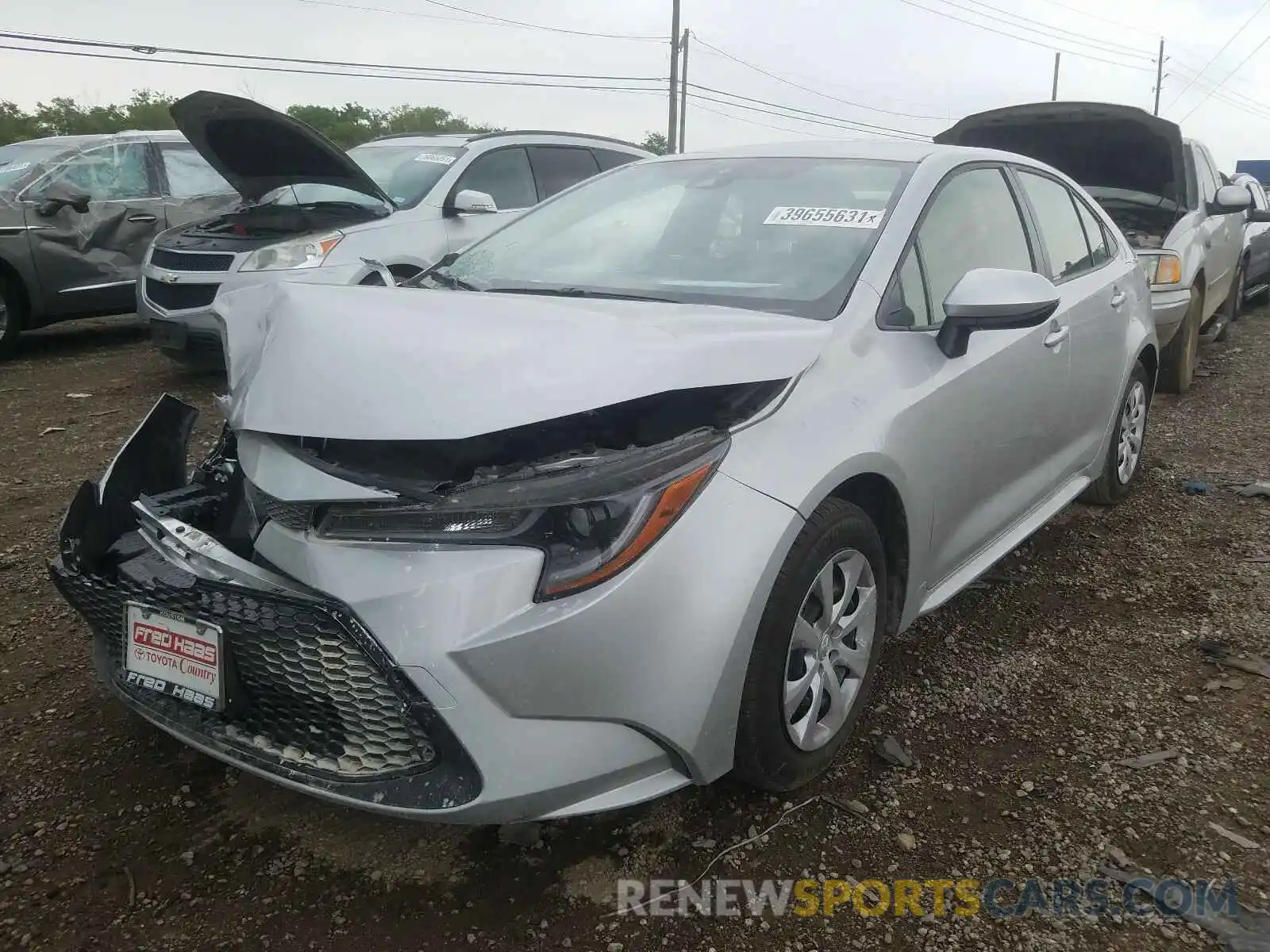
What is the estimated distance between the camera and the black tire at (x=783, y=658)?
6.48 ft

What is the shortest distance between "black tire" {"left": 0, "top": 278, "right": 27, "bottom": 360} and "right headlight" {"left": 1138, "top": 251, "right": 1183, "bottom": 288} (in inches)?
316

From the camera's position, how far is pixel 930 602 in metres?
2.70

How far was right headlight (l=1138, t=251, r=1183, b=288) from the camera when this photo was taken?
586cm

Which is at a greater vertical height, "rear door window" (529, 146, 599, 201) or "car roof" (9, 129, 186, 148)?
"car roof" (9, 129, 186, 148)

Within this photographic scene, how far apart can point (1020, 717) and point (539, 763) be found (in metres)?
1.55

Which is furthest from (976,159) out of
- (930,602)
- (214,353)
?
(214,353)

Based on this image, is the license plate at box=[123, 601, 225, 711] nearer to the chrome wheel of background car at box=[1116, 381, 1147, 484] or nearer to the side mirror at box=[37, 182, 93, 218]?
the chrome wheel of background car at box=[1116, 381, 1147, 484]

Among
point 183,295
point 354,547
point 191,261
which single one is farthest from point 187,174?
point 354,547

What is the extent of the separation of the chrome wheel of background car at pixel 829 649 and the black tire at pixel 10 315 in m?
Answer: 7.57

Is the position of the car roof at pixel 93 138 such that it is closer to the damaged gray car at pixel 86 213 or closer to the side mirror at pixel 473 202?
the damaged gray car at pixel 86 213

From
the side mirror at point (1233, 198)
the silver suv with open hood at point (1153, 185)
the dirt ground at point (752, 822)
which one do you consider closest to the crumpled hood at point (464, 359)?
the dirt ground at point (752, 822)

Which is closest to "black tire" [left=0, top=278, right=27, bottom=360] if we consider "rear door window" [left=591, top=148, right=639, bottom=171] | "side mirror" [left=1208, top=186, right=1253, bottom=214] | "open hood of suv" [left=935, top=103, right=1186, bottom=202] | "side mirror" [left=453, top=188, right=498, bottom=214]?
"side mirror" [left=453, top=188, right=498, bottom=214]

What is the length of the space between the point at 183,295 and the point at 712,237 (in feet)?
15.1

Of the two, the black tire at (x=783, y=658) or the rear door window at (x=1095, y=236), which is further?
the rear door window at (x=1095, y=236)
